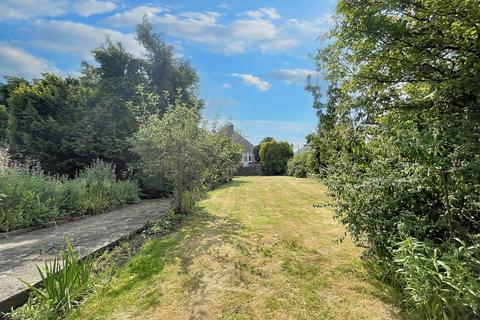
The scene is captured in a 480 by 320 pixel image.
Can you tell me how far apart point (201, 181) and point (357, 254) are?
449 centimetres

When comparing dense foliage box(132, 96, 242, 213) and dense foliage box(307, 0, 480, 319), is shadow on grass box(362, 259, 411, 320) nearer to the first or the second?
dense foliage box(307, 0, 480, 319)

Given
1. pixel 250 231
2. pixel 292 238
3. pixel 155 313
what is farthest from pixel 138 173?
pixel 155 313

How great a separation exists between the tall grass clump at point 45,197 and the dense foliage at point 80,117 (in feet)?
10.3

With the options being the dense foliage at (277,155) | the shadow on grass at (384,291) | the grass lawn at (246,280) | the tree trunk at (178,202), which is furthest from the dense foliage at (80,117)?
the dense foliage at (277,155)

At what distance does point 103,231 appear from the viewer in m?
5.76

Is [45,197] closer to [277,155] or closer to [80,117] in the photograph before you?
[80,117]

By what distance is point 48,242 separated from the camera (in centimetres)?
509

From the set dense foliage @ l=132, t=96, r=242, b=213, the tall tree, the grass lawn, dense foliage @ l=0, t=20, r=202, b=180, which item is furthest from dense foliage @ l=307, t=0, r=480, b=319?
the tall tree

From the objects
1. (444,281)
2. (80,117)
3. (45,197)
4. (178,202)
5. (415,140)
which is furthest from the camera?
(80,117)

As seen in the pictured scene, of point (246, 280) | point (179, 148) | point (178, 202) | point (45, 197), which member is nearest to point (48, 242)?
point (45, 197)

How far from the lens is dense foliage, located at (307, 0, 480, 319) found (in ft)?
7.58

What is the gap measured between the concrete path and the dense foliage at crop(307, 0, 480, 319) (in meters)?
4.21

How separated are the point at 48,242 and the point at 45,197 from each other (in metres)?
2.55

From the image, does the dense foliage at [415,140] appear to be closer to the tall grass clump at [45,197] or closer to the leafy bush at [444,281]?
the leafy bush at [444,281]
